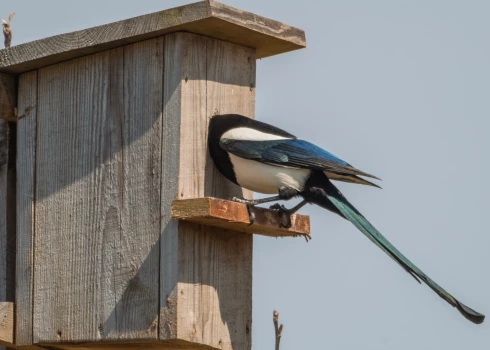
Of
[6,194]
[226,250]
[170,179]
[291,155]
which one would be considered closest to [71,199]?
[6,194]

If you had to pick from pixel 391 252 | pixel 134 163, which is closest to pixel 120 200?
pixel 134 163

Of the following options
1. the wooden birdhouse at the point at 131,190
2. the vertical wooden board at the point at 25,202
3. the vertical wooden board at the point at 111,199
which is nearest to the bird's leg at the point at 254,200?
the wooden birdhouse at the point at 131,190

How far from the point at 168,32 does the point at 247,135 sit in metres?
0.60

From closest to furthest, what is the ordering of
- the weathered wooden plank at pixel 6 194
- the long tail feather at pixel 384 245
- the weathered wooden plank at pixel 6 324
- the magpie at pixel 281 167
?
the long tail feather at pixel 384 245 < the magpie at pixel 281 167 < the weathered wooden plank at pixel 6 324 < the weathered wooden plank at pixel 6 194

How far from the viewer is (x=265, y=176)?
22.3ft

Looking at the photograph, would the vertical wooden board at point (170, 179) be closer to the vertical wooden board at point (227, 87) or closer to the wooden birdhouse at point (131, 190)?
the wooden birdhouse at point (131, 190)

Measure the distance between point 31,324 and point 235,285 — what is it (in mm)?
1005

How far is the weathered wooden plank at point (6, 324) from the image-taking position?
6914 millimetres

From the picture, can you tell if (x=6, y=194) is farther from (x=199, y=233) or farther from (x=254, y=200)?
(x=254, y=200)

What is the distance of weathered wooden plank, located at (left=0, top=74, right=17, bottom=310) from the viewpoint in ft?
23.2

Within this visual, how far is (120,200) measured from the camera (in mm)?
6680

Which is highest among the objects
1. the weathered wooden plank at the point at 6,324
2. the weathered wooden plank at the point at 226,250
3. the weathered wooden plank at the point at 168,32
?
the weathered wooden plank at the point at 168,32

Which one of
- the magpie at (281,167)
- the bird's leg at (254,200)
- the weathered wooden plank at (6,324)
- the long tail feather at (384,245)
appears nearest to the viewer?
the long tail feather at (384,245)

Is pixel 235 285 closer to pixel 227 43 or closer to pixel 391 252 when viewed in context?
pixel 391 252
